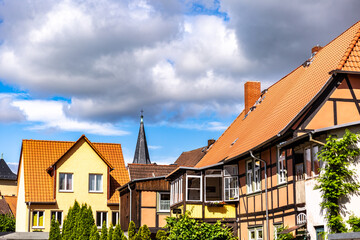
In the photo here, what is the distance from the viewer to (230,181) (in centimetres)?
2878

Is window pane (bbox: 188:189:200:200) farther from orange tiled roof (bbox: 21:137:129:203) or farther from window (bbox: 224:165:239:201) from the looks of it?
orange tiled roof (bbox: 21:137:129:203)

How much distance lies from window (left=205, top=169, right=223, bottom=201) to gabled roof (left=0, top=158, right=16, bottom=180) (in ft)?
229

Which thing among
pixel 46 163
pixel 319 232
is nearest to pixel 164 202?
pixel 46 163

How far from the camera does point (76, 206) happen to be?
3625cm

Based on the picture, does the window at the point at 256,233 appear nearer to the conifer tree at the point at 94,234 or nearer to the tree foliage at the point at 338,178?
the tree foliage at the point at 338,178

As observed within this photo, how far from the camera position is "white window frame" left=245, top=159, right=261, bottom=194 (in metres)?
25.7

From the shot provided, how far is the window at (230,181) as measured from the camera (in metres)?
28.6

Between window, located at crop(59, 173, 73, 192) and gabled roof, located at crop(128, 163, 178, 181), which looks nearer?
gabled roof, located at crop(128, 163, 178, 181)

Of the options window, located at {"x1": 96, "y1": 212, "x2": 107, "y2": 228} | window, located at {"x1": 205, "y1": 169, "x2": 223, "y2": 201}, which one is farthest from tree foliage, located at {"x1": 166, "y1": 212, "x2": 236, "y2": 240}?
window, located at {"x1": 96, "y1": 212, "x2": 107, "y2": 228}

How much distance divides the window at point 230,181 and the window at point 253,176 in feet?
5.09

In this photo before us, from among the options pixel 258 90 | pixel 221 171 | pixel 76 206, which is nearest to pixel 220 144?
pixel 258 90

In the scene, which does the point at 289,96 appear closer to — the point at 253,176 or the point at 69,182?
the point at 253,176

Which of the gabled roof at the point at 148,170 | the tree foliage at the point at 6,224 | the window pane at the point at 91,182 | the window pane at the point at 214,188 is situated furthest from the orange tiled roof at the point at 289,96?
the tree foliage at the point at 6,224

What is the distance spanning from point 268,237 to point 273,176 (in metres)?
2.69
